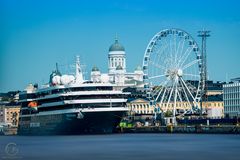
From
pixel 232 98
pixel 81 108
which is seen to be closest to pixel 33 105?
pixel 81 108

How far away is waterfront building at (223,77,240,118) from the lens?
18824 cm

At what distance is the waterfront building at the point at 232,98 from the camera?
188 meters

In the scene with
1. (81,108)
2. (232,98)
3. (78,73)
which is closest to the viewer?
(81,108)

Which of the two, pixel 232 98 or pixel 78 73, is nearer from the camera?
pixel 78 73

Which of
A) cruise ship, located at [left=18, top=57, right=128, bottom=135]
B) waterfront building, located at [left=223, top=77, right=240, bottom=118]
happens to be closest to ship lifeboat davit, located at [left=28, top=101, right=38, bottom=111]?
cruise ship, located at [left=18, top=57, right=128, bottom=135]

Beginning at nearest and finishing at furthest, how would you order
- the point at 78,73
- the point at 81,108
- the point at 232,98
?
the point at 81,108
the point at 78,73
the point at 232,98

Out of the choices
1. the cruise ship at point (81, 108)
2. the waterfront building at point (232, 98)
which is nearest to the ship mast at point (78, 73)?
the cruise ship at point (81, 108)

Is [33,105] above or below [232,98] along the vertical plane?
below

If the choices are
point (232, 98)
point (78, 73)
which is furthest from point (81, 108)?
point (232, 98)

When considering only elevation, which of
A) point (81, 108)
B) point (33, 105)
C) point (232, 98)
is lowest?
point (81, 108)

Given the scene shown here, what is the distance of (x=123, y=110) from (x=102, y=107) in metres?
4.97

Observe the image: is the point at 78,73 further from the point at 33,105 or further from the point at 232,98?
the point at 232,98

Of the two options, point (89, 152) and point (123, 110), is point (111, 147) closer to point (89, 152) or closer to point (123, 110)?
point (89, 152)

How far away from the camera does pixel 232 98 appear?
192m
